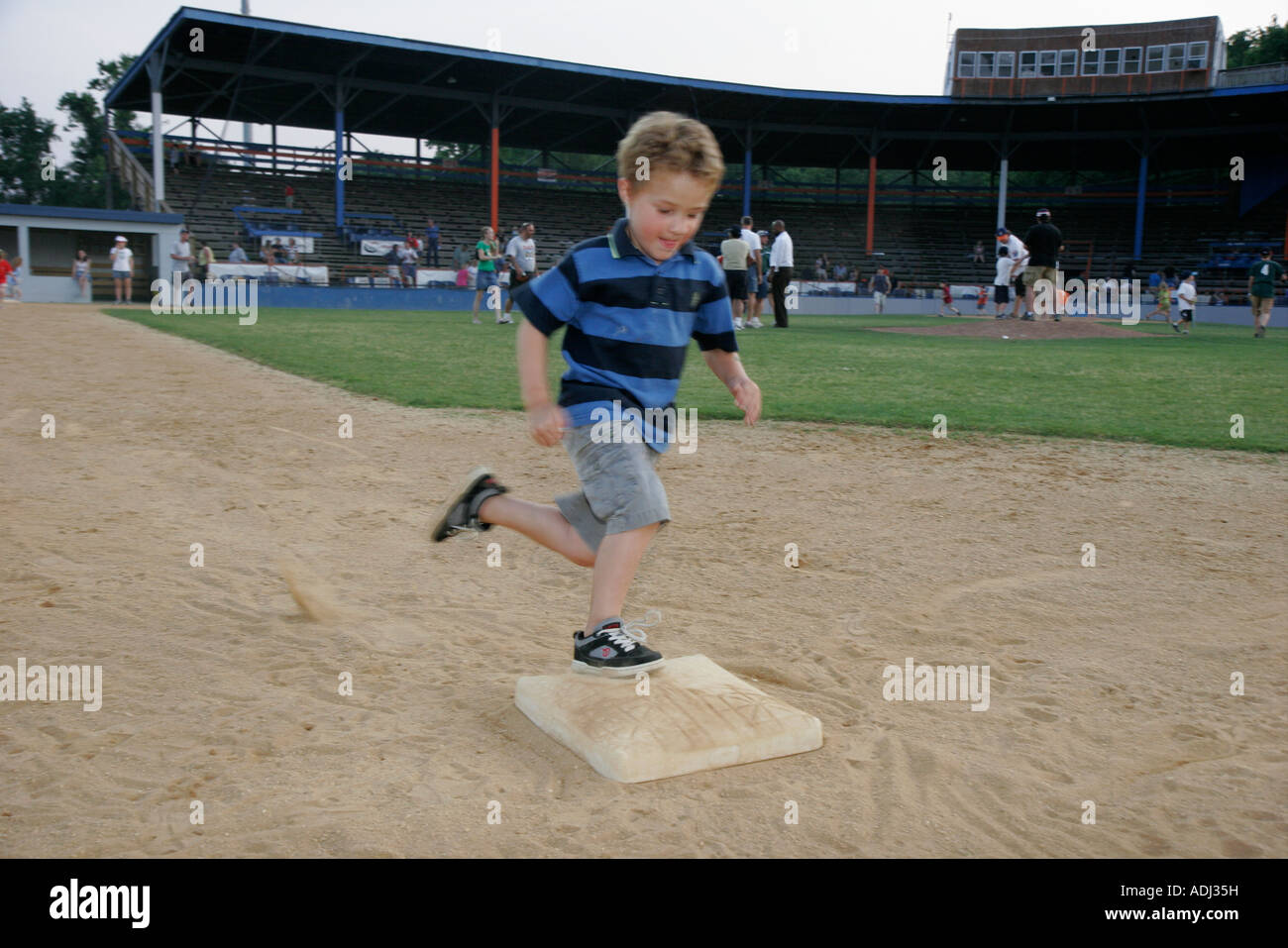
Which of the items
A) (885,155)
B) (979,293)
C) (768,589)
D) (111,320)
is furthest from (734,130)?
(768,589)

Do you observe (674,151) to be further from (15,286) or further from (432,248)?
(432,248)

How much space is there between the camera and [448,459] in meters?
6.62

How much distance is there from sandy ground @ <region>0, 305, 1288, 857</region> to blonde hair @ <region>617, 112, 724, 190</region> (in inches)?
63.8

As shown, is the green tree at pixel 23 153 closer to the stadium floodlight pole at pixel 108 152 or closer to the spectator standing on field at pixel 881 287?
the stadium floodlight pole at pixel 108 152

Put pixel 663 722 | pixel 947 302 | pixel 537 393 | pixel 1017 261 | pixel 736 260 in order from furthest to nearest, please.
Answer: pixel 947 302, pixel 1017 261, pixel 736 260, pixel 537 393, pixel 663 722

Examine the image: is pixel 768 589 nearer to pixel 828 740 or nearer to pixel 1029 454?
pixel 828 740

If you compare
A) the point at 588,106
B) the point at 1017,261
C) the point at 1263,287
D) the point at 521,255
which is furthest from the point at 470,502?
the point at 588,106

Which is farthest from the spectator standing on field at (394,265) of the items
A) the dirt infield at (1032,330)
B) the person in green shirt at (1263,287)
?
the person in green shirt at (1263,287)

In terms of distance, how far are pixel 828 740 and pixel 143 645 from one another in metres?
2.29

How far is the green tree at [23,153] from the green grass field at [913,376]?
4412 cm

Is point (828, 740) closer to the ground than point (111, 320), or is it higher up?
closer to the ground

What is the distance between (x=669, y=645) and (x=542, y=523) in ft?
2.34

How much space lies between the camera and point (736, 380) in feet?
10.9

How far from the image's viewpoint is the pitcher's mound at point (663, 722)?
8.73 ft
